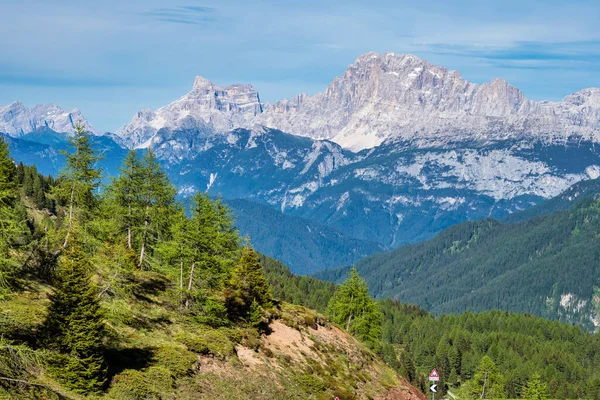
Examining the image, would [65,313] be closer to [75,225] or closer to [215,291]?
[75,225]

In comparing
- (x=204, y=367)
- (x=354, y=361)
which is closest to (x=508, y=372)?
(x=354, y=361)

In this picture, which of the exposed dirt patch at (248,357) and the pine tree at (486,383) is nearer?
the exposed dirt patch at (248,357)

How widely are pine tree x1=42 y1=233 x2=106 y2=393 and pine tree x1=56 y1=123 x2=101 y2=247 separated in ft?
68.8

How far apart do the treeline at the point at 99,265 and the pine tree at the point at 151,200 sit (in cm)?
12

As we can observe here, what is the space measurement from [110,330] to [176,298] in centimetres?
1714

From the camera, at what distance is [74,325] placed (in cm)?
3591

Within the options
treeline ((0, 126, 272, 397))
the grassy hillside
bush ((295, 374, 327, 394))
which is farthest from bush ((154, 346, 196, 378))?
bush ((295, 374, 327, 394))

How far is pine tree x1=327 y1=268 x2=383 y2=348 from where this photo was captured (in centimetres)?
9881

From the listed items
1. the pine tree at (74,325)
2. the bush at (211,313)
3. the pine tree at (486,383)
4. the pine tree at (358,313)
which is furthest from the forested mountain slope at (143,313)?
the pine tree at (486,383)

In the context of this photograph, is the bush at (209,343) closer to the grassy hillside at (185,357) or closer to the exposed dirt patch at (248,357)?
the grassy hillside at (185,357)

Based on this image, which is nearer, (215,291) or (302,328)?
(215,291)

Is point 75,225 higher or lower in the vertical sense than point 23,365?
higher

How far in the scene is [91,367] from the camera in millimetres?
36906

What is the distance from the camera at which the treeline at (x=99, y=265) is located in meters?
36.1
